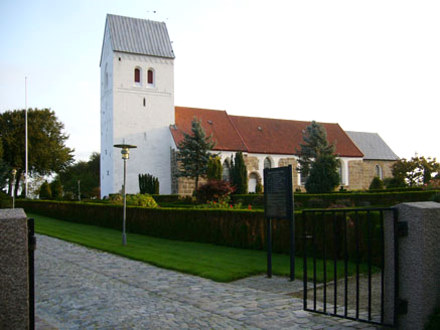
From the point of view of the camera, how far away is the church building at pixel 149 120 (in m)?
33.8

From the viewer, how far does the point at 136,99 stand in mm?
34562

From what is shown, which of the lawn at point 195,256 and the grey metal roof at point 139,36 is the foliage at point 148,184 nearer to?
the grey metal roof at point 139,36

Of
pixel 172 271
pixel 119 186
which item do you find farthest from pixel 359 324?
pixel 119 186

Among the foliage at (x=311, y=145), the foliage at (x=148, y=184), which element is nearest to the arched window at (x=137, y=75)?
the foliage at (x=148, y=184)

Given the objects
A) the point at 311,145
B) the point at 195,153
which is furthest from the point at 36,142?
the point at 311,145

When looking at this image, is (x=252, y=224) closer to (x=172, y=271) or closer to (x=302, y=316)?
(x=172, y=271)

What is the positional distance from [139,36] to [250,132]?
40.7 ft

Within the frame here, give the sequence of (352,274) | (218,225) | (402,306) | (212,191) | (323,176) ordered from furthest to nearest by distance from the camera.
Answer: (323,176), (212,191), (218,225), (352,274), (402,306)

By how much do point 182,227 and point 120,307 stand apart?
824cm

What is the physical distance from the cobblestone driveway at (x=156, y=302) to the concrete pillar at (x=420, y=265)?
0.89 metres

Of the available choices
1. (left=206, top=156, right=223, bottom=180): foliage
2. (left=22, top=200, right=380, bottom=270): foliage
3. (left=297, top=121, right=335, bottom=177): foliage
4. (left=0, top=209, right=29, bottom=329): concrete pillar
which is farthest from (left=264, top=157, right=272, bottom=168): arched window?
(left=0, top=209, right=29, bottom=329): concrete pillar

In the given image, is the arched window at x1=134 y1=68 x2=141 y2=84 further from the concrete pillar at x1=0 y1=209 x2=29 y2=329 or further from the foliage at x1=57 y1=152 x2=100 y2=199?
the concrete pillar at x1=0 y1=209 x2=29 y2=329

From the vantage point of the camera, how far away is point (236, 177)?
103 ft

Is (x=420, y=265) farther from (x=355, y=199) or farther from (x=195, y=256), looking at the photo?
(x=355, y=199)
